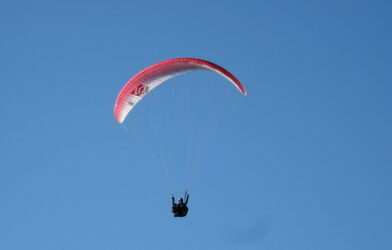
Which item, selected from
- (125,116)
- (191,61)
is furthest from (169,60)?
(125,116)

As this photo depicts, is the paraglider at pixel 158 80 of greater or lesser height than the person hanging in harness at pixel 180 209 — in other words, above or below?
above

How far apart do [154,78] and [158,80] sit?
0.21 meters

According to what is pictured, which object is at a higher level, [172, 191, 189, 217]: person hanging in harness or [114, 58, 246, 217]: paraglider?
[114, 58, 246, 217]: paraglider

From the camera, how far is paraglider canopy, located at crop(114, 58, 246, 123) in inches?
1428

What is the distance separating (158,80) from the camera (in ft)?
124

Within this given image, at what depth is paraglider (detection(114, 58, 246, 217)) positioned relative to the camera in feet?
119

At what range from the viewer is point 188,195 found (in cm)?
3669

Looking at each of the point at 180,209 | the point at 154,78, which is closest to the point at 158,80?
the point at 154,78

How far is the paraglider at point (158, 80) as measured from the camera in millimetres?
36312

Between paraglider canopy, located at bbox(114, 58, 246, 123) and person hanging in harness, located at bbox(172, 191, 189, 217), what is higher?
paraglider canopy, located at bbox(114, 58, 246, 123)

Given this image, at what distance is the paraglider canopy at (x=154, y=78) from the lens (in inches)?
1428

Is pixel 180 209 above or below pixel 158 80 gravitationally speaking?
below

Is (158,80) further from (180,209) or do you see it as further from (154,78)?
(180,209)

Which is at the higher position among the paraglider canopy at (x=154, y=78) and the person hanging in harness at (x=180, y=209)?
the paraglider canopy at (x=154, y=78)
